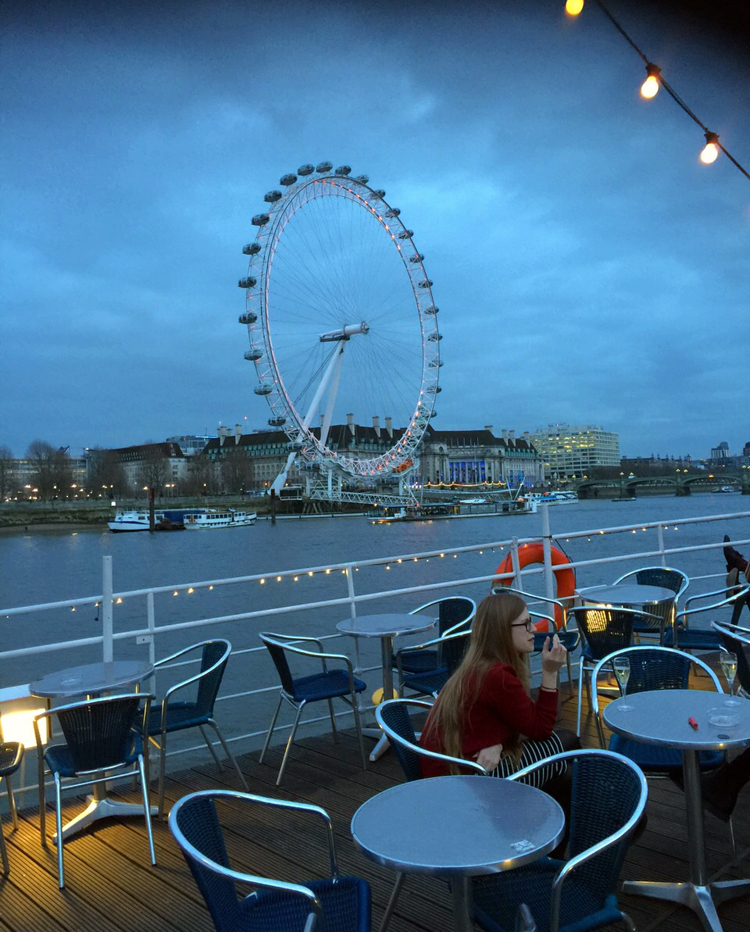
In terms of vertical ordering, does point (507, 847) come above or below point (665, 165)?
below

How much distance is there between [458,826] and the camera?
1.74m

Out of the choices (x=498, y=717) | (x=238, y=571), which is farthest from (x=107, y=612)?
(x=238, y=571)

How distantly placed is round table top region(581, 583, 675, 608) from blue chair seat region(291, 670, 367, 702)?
170cm

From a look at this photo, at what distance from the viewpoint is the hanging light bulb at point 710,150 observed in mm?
4355

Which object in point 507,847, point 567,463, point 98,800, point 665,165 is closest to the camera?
point 507,847

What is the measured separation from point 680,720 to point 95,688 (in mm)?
2227

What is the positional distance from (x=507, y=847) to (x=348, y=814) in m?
1.77

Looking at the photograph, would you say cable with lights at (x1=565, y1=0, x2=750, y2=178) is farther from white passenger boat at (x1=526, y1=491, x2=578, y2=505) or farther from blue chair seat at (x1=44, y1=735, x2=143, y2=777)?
white passenger boat at (x1=526, y1=491, x2=578, y2=505)

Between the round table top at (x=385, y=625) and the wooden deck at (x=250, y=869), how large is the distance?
0.71 meters

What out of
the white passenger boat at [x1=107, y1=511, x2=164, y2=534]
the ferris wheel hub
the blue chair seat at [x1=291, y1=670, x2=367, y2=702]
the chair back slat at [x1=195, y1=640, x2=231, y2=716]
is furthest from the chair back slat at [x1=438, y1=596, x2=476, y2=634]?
the white passenger boat at [x1=107, y1=511, x2=164, y2=534]

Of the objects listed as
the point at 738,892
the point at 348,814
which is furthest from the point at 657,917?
the point at 348,814

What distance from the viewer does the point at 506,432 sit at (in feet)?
415

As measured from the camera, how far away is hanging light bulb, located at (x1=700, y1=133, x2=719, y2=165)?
4355 millimetres

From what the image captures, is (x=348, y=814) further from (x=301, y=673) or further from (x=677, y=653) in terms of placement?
(x=301, y=673)
